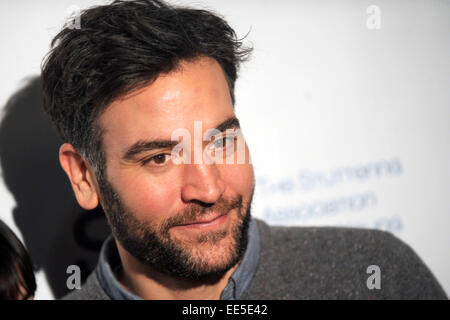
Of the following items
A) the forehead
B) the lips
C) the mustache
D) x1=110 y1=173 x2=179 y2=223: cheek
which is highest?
the forehead

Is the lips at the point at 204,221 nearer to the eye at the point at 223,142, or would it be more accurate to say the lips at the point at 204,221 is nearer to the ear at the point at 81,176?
the eye at the point at 223,142

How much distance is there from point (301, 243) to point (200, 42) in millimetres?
Answer: 727

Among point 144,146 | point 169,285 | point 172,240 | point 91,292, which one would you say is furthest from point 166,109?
point 91,292

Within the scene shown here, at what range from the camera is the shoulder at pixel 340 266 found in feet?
3.73

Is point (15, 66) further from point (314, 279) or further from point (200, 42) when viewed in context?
point (314, 279)

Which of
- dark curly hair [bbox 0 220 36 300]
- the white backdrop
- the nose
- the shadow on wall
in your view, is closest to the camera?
the nose

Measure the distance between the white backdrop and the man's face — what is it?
1.58ft

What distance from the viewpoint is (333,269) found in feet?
3.85

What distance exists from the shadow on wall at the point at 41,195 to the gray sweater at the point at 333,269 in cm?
24

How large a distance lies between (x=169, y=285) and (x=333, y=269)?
519 millimetres

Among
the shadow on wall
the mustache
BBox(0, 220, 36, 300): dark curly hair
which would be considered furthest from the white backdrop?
the mustache

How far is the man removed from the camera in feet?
3.12

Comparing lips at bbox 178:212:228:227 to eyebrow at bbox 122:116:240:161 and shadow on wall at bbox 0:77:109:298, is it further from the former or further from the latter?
A: shadow on wall at bbox 0:77:109:298
